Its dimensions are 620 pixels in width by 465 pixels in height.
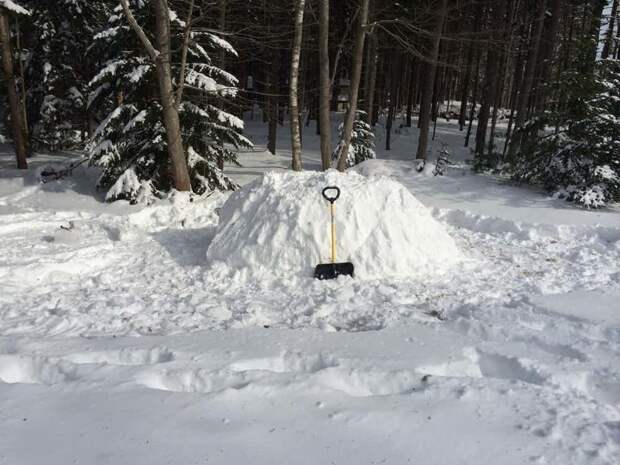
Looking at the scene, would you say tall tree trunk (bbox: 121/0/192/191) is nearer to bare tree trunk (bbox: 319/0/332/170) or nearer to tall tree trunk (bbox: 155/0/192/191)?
tall tree trunk (bbox: 155/0/192/191)

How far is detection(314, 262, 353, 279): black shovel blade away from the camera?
6.14 metres

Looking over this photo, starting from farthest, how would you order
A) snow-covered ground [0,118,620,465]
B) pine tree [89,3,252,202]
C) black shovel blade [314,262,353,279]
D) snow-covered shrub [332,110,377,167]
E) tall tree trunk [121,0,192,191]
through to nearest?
snow-covered shrub [332,110,377,167], pine tree [89,3,252,202], tall tree trunk [121,0,192,191], black shovel blade [314,262,353,279], snow-covered ground [0,118,620,465]

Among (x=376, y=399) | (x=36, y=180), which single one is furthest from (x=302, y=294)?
(x=36, y=180)

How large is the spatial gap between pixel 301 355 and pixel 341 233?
2721 mm

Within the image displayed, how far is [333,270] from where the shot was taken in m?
6.15

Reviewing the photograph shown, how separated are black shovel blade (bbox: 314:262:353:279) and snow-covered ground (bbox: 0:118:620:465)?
5.3 inches

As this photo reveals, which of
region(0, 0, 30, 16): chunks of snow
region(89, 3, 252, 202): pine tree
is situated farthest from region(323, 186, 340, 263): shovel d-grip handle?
region(0, 0, 30, 16): chunks of snow

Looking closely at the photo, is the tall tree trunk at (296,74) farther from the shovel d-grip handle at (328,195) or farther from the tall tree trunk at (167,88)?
the shovel d-grip handle at (328,195)

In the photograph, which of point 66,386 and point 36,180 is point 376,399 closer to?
point 66,386

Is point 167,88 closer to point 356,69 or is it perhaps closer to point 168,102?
point 168,102

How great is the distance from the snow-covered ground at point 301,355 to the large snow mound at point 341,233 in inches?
11.1

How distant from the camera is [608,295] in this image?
18.2ft

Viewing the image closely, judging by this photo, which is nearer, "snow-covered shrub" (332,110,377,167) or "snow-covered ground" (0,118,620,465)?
"snow-covered ground" (0,118,620,465)

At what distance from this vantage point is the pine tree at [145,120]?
32.8 ft
